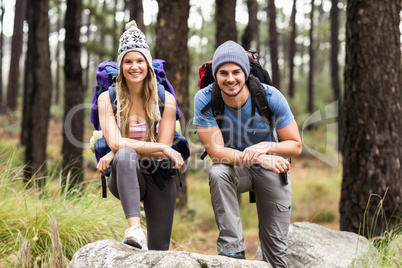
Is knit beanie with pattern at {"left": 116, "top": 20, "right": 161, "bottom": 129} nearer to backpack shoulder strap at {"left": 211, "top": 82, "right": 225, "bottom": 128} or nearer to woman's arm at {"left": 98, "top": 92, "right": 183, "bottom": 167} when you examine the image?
woman's arm at {"left": 98, "top": 92, "right": 183, "bottom": 167}

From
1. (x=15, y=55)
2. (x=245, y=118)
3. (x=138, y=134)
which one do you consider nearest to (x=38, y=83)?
(x=138, y=134)

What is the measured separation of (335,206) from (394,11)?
5.47 m

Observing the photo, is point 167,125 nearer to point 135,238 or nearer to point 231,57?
point 231,57

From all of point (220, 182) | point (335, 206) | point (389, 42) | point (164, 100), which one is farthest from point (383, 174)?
point (335, 206)

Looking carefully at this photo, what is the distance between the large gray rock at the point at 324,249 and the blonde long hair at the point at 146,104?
5.76ft

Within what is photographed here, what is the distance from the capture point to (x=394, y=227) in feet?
16.1

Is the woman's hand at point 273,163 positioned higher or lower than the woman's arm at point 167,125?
lower

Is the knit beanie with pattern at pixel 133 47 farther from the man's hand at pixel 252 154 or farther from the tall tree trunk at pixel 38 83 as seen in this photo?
the tall tree trunk at pixel 38 83

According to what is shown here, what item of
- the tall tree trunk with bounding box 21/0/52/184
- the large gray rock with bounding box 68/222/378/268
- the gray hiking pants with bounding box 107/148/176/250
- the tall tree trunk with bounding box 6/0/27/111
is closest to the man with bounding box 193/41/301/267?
the large gray rock with bounding box 68/222/378/268

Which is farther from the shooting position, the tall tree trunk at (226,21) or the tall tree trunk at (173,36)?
the tall tree trunk at (226,21)

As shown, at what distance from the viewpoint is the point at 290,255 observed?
4.01m

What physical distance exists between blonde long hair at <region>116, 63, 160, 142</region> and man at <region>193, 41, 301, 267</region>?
0.34 metres

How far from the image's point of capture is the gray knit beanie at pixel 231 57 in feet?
10.4

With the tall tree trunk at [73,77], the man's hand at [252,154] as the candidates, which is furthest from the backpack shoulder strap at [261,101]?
the tall tree trunk at [73,77]
